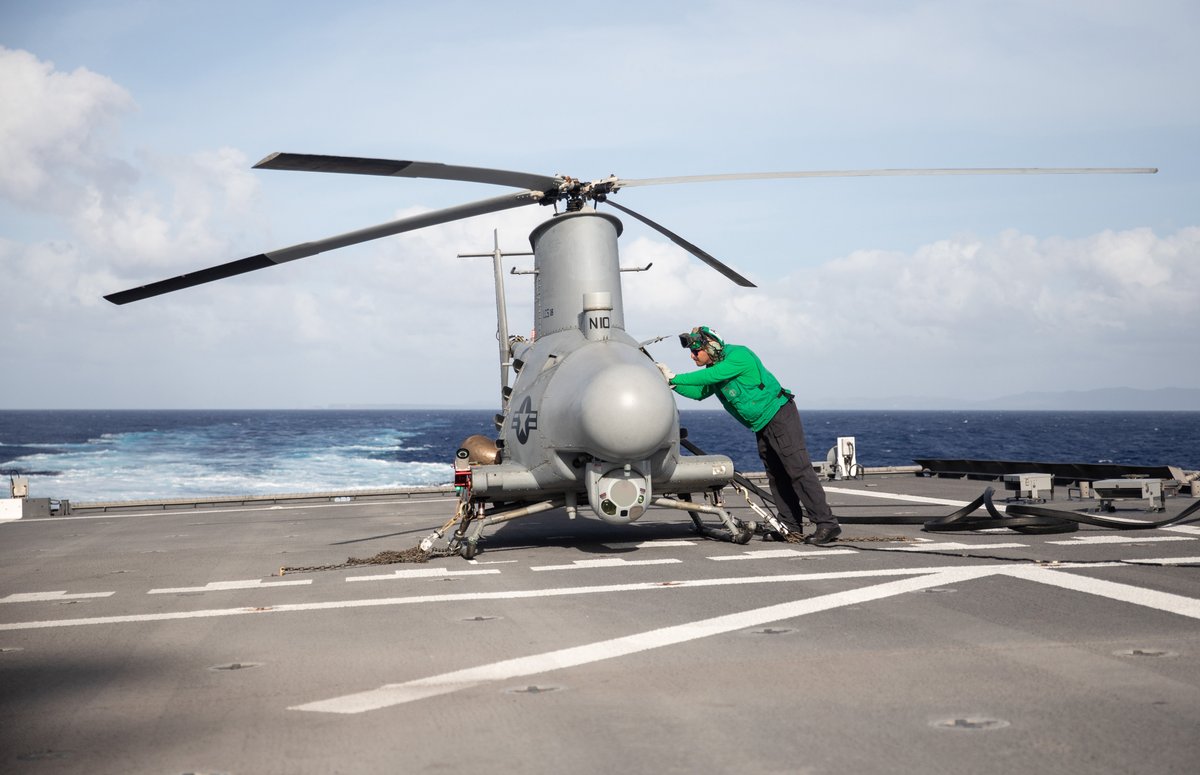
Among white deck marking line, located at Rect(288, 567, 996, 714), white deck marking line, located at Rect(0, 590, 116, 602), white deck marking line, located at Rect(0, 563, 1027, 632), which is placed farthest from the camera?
white deck marking line, located at Rect(0, 590, 116, 602)

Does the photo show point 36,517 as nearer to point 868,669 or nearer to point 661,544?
point 661,544

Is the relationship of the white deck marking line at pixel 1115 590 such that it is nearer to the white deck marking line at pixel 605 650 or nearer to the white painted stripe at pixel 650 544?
the white deck marking line at pixel 605 650

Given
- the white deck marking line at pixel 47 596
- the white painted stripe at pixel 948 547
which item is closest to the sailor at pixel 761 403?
the white painted stripe at pixel 948 547

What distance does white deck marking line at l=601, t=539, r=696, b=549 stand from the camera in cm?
1112

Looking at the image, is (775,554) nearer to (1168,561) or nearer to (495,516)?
(495,516)

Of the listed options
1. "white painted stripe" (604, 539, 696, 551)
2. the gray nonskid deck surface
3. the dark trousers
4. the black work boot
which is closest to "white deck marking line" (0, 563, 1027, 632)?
the gray nonskid deck surface

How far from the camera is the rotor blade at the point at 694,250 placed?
40.0ft

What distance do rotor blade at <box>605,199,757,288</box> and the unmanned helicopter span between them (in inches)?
1.0

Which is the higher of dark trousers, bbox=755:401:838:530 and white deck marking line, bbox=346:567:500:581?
dark trousers, bbox=755:401:838:530

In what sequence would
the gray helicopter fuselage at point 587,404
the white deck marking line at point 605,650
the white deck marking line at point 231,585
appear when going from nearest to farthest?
the white deck marking line at point 605,650, the white deck marking line at point 231,585, the gray helicopter fuselage at point 587,404

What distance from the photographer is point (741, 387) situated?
1131cm

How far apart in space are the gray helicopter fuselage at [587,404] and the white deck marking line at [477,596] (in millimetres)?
1654

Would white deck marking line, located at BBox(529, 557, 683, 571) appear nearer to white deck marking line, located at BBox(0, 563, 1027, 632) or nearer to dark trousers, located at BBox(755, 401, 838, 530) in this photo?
white deck marking line, located at BBox(0, 563, 1027, 632)

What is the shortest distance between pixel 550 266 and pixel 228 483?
1394 inches
